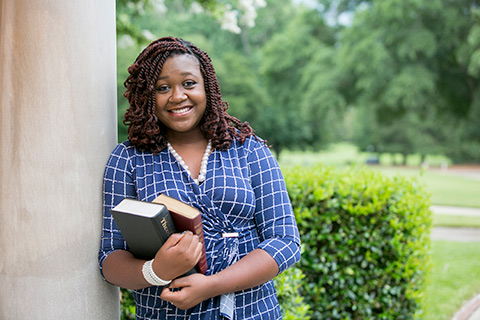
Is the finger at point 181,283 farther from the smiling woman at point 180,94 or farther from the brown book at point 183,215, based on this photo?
the smiling woman at point 180,94

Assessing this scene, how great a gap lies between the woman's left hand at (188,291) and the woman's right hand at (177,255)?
5 cm

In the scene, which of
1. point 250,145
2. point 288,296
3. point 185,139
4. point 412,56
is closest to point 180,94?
point 185,139

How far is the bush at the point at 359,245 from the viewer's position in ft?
12.3

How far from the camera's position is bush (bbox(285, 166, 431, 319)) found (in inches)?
148

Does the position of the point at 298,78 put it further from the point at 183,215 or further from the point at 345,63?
the point at 183,215

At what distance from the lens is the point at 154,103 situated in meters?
2.01

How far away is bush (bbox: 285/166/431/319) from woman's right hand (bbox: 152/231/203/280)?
214cm

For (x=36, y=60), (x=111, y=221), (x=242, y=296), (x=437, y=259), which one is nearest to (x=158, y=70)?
(x=36, y=60)

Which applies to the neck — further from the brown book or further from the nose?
the brown book

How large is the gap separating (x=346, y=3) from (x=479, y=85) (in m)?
9.16

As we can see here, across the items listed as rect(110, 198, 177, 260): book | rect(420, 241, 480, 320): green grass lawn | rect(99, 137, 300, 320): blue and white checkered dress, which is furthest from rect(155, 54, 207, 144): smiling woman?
rect(420, 241, 480, 320): green grass lawn

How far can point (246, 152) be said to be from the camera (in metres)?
2.08

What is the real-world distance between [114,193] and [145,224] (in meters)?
0.42

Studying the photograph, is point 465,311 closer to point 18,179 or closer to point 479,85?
point 18,179
